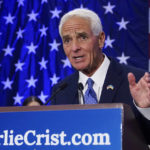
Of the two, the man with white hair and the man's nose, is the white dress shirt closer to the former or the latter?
the man with white hair

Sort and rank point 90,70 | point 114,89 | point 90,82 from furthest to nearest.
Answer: point 90,70 → point 90,82 → point 114,89

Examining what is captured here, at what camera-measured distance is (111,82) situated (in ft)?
6.62

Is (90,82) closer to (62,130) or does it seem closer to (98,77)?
(98,77)

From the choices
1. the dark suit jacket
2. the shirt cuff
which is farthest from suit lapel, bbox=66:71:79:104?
the shirt cuff

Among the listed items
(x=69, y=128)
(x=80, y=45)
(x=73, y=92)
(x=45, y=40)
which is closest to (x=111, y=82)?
(x=73, y=92)

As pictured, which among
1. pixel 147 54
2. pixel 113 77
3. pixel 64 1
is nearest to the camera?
pixel 113 77

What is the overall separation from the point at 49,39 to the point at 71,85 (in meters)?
2.69

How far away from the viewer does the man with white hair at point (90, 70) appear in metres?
1.98

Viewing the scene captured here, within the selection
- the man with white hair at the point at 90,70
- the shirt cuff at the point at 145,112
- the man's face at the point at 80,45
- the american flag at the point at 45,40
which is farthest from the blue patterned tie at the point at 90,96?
the american flag at the point at 45,40

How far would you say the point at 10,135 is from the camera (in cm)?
138

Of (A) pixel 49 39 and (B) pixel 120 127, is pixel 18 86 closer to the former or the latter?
(A) pixel 49 39

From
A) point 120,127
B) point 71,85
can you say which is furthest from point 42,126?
point 71,85

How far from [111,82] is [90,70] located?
23 cm

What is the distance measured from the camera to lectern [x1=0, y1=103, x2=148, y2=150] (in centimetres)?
124
